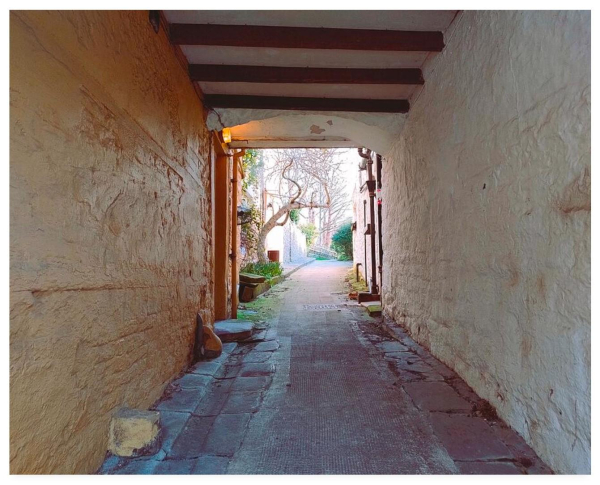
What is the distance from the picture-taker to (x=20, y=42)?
50.7 inches

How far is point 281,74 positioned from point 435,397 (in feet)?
9.96

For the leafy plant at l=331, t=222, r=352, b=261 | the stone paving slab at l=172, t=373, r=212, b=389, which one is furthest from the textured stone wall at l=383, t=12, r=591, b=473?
the leafy plant at l=331, t=222, r=352, b=261

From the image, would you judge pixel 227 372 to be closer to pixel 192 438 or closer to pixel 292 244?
pixel 192 438

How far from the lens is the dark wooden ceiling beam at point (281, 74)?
3.41 m

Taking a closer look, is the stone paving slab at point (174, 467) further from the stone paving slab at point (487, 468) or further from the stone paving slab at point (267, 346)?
the stone paving slab at point (267, 346)

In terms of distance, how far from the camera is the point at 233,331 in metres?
4.44

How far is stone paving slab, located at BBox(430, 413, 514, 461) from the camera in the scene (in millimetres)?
1875

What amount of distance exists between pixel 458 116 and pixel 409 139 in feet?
4.42

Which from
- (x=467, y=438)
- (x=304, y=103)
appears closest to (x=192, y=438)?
(x=467, y=438)

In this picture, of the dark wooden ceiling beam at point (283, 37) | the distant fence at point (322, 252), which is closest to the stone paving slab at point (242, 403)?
the dark wooden ceiling beam at point (283, 37)

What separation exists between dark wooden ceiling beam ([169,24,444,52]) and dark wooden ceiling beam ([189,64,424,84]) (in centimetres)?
55

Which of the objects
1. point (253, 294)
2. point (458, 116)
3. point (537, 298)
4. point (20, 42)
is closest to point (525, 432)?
point (537, 298)
